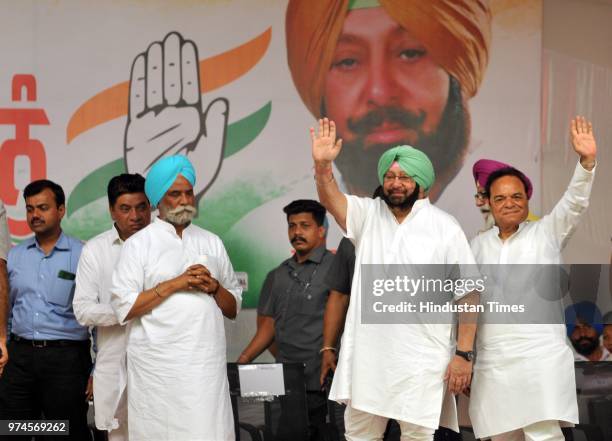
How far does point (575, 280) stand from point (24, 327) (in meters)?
3.19

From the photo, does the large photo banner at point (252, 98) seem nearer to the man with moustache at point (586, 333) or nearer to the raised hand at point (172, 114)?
the raised hand at point (172, 114)

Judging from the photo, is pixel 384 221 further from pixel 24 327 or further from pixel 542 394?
pixel 24 327

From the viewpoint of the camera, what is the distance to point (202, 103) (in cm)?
659

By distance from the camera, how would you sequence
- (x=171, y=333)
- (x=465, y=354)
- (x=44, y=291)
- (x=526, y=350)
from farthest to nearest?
(x=44, y=291)
(x=171, y=333)
(x=526, y=350)
(x=465, y=354)

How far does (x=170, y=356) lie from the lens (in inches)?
181

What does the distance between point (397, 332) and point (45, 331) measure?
1.94m

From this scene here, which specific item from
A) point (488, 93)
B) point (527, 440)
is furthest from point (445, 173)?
point (527, 440)

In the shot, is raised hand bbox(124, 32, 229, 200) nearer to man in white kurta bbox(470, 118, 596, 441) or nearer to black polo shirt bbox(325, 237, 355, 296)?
black polo shirt bbox(325, 237, 355, 296)

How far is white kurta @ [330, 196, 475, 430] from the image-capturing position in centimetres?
438

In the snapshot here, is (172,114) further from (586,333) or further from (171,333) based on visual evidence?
(586,333)

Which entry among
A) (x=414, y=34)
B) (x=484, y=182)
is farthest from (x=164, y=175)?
(x=414, y=34)

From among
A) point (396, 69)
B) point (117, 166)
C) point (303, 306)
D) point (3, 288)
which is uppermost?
point (396, 69)

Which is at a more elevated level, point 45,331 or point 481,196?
point 481,196

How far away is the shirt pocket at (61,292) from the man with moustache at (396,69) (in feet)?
6.73
